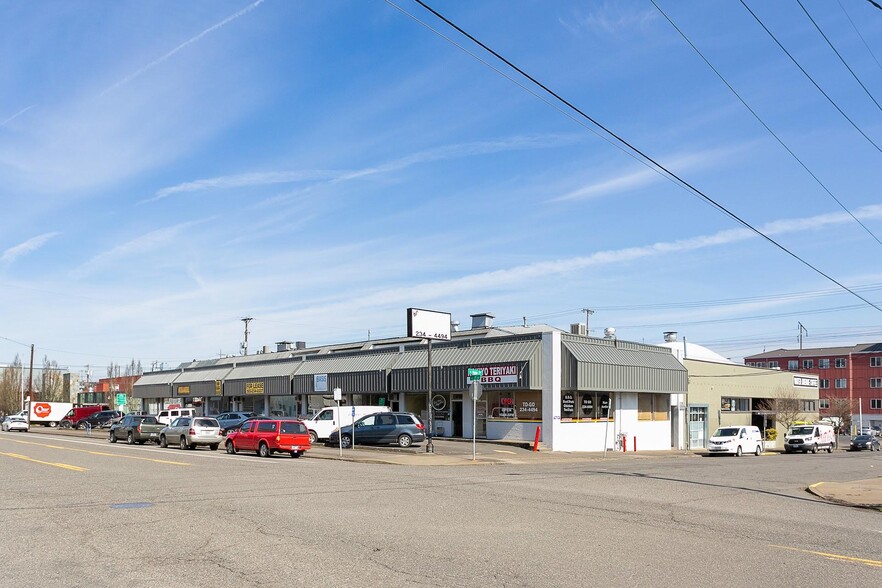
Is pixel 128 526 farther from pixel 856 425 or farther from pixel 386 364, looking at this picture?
pixel 856 425

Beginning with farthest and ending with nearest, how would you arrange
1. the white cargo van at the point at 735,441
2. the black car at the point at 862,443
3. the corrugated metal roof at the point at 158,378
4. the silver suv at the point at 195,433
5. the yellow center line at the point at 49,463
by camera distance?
the corrugated metal roof at the point at 158,378 < the black car at the point at 862,443 < the white cargo van at the point at 735,441 < the silver suv at the point at 195,433 < the yellow center line at the point at 49,463

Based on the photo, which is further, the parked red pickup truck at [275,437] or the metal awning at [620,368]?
the metal awning at [620,368]

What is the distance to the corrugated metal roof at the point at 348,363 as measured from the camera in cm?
4984

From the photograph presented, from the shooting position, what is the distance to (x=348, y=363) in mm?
52656

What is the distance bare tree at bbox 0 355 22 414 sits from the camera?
396 ft

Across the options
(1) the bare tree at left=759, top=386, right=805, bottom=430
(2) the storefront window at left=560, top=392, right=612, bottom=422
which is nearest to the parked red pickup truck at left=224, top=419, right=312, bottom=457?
(2) the storefront window at left=560, top=392, right=612, bottom=422

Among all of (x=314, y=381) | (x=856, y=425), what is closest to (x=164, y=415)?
(x=314, y=381)

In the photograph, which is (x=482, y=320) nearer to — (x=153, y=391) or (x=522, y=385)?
(x=522, y=385)

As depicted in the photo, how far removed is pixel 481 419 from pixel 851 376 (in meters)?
88.8

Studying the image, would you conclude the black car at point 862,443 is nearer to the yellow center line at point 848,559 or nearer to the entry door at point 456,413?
the entry door at point 456,413

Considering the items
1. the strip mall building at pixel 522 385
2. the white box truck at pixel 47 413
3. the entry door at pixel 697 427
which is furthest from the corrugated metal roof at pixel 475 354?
the white box truck at pixel 47 413

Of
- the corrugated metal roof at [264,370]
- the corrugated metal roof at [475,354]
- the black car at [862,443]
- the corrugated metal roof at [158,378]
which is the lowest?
the black car at [862,443]

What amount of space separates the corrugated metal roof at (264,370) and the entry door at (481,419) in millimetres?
17914

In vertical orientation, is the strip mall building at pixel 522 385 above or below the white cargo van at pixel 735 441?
above
